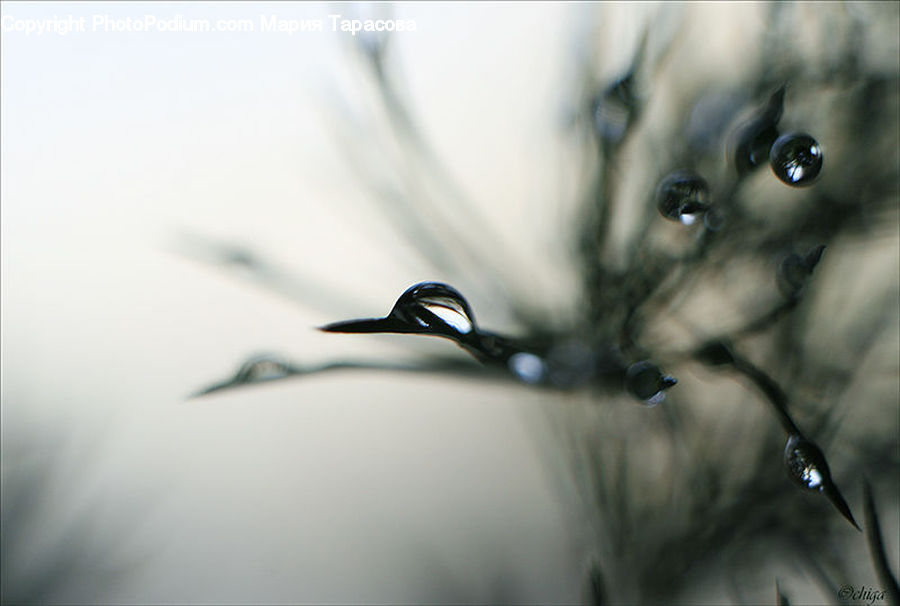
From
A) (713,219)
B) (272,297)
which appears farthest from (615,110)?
(272,297)

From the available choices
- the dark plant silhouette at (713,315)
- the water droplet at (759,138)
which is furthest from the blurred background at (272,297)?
the water droplet at (759,138)

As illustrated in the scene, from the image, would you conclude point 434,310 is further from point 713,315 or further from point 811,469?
point 713,315

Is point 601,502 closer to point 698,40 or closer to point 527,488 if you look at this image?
point 527,488

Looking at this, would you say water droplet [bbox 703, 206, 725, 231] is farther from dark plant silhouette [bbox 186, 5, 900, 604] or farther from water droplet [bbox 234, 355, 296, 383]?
water droplet [bbox 234, 355, 296, 383]

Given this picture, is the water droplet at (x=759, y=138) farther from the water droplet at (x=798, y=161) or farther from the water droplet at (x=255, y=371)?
the water droplet at (x=255, y=371)

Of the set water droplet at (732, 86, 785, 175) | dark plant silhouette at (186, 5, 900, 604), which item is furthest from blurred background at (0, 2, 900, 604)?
water droplet at (732, 86, 785, 175)

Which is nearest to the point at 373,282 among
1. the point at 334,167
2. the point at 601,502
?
the point at 334,167
